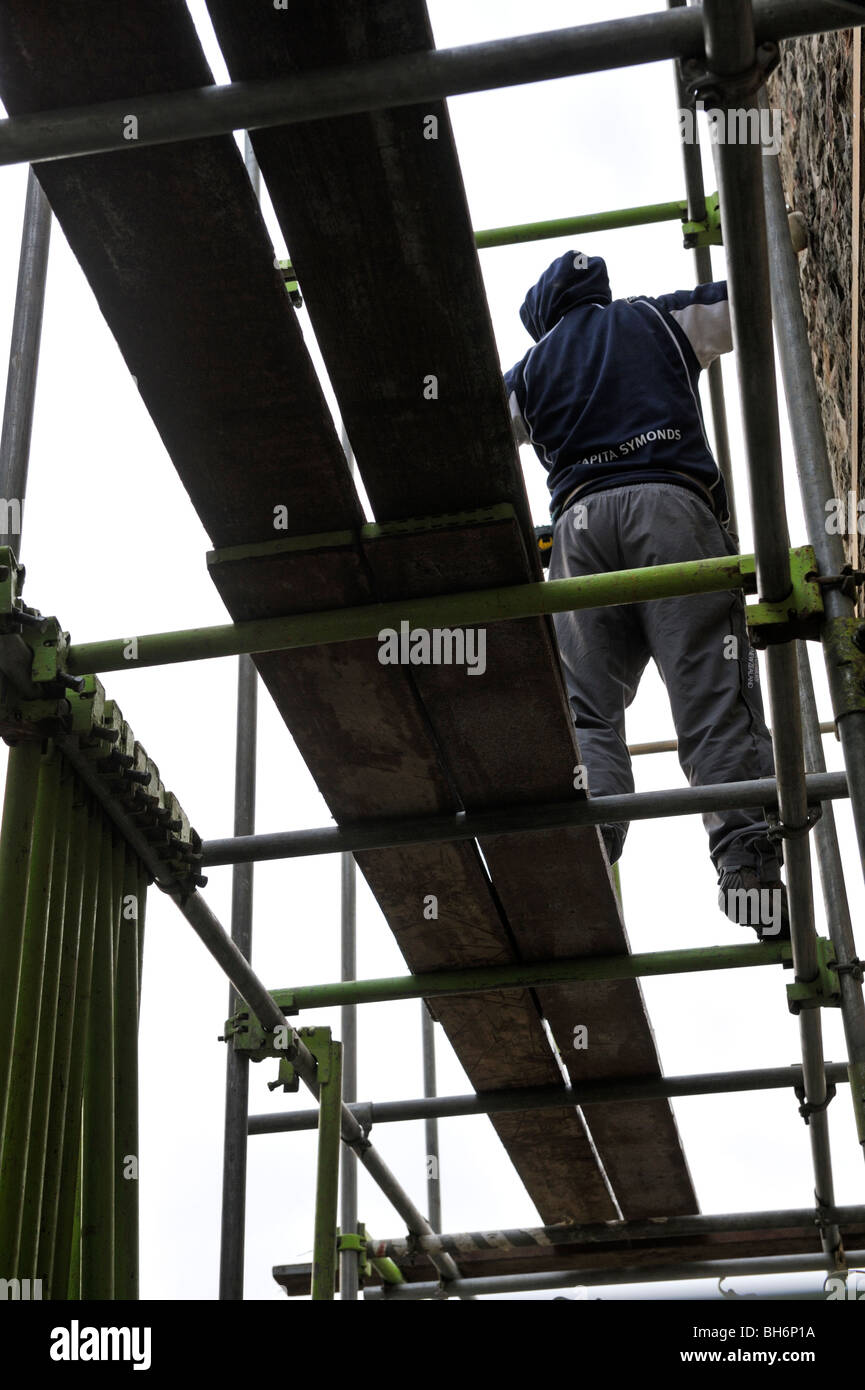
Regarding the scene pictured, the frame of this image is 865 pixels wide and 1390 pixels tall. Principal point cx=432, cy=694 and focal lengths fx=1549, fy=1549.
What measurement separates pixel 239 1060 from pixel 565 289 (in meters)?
3.11

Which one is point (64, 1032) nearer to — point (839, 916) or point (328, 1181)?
point (328, 1181)

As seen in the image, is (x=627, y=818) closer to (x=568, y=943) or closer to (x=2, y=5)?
(x=568, y=943)

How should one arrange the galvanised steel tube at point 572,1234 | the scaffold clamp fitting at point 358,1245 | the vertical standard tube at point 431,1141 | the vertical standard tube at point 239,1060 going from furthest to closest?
the vertical standard tube at point 431,1141, the galvanised steel tube at point 572,1234, the scaffold clamp fitting at point 358,1245, the vertical standard tube at point 239,1060

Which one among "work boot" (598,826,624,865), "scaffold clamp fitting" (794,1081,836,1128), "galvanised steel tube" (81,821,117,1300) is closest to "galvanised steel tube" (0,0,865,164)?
"galvanised steel tube" (81,821,117,1300)

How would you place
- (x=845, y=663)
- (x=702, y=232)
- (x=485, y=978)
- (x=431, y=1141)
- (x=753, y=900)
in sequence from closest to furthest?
1. (x=845, y=663)
2. (x=753, y=900)
3. (x=485, y=978)
4. (x=702, y=232)
5. (x=431, y=1141)

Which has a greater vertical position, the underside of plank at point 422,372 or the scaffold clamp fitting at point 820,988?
the underside of plank at point 422,372

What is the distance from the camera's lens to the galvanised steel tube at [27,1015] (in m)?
2.97

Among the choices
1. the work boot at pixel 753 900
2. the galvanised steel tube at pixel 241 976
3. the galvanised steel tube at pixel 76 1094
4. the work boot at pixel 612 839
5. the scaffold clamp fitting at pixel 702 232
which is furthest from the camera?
the scaffold clamp fitting at pixel 702 232

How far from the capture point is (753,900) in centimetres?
474

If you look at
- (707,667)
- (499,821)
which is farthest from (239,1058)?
(707,667)

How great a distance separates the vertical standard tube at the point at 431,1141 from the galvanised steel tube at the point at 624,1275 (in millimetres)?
443

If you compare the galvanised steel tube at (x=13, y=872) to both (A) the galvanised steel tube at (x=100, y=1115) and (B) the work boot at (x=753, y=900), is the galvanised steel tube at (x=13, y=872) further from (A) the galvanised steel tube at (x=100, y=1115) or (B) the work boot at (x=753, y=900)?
(B) the work boot at (x=753, y=900)

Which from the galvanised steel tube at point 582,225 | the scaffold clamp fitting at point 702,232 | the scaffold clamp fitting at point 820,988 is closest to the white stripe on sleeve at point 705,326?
the scaffold clamp fitting at point 702,232

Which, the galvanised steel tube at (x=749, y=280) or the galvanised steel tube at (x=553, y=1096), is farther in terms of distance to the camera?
the galvanised steel tube at (x=553, y=1096)
